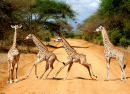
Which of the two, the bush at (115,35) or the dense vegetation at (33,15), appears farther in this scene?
the bush at (115,35)

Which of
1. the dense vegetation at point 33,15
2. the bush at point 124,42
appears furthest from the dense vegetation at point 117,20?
the dense vegetation at point 33,15

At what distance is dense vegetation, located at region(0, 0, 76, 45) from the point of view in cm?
1705

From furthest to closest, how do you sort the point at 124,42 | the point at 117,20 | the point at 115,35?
the point at 117,20, the point at 115,35, the point at 124,42

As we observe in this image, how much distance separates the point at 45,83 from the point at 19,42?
11587 mm

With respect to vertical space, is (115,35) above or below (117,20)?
below

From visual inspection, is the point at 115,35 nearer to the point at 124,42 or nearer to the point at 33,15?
the point at 124,42

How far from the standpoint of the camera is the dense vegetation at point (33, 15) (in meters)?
17.0

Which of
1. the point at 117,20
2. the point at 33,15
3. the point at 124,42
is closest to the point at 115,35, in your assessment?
the point at 124,42

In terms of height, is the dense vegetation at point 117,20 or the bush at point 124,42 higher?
the dense vegetation at point 117,20

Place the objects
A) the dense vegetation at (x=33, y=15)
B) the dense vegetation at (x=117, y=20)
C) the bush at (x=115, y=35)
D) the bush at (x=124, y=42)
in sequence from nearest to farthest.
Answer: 1. the dense vegetation at (x=33, y=15)
2. the bush at (x=124, y=42)
3. the dense vegetation at (x=117, y=20)
4. the bush at (x=115, y=35)

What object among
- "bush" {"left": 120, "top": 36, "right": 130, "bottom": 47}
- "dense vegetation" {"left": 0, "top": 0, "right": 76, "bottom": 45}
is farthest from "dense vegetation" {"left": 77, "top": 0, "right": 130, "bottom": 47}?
"dense vegetation" {"left": 0, "top": 0, "right": 76, "bottom": 45}

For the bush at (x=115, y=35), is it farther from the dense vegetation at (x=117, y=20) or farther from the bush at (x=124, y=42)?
the bush at (x=124, y=42)

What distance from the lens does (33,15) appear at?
24109mm

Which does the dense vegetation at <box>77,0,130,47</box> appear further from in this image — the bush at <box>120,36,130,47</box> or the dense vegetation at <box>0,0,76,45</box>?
the dense vegetation at <box>0,0,76,45</box>
